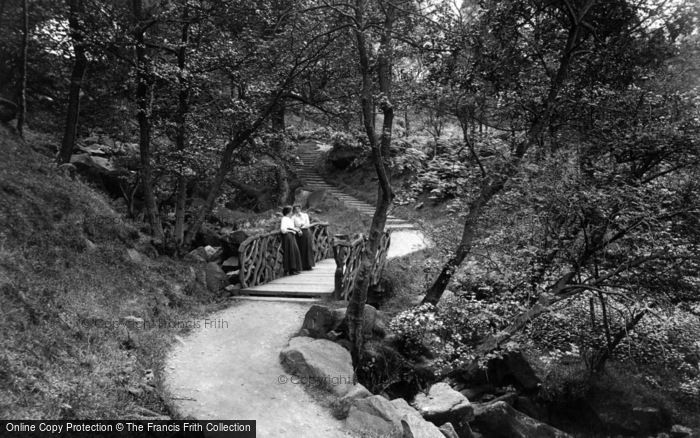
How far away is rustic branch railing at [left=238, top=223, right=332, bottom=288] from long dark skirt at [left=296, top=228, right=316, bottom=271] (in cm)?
78

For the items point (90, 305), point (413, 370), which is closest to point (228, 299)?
point (90, 305)

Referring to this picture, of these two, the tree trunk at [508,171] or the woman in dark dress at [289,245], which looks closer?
the tree trunk at [508,171]

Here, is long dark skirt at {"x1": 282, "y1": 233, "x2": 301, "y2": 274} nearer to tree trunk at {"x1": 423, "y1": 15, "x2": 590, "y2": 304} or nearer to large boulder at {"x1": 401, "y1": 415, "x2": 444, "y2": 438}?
tree trunk at {"x1": 423, "y1": 15, "x2": 590, "y2": 304}

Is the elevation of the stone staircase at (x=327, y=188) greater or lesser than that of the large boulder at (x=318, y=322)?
greater

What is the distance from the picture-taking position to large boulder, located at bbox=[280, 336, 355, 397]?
595 centimetres

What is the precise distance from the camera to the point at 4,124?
1066cm

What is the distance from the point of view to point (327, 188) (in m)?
28.0

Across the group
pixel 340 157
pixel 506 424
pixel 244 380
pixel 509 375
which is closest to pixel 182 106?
pixel 244 380

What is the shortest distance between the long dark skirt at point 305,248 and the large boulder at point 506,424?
5898mm

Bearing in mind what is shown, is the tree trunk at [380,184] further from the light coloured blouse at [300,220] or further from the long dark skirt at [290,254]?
the light coloured blouse at [300,220]

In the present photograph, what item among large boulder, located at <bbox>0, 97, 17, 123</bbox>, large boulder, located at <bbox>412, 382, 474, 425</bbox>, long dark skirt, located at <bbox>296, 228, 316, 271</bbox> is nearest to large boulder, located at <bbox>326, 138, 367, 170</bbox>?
long dark skirt, located at <bbox>296, 228, 316, 271</bbox>

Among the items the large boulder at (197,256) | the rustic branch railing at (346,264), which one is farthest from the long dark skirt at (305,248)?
the large boulder at (197,256)

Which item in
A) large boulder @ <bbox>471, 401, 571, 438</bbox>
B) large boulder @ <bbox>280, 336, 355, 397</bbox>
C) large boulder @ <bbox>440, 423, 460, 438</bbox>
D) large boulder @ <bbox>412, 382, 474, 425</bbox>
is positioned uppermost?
large boulder @ <bbox>280, 336, 355, 397</bbox>

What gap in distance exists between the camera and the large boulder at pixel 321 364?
5953mm
